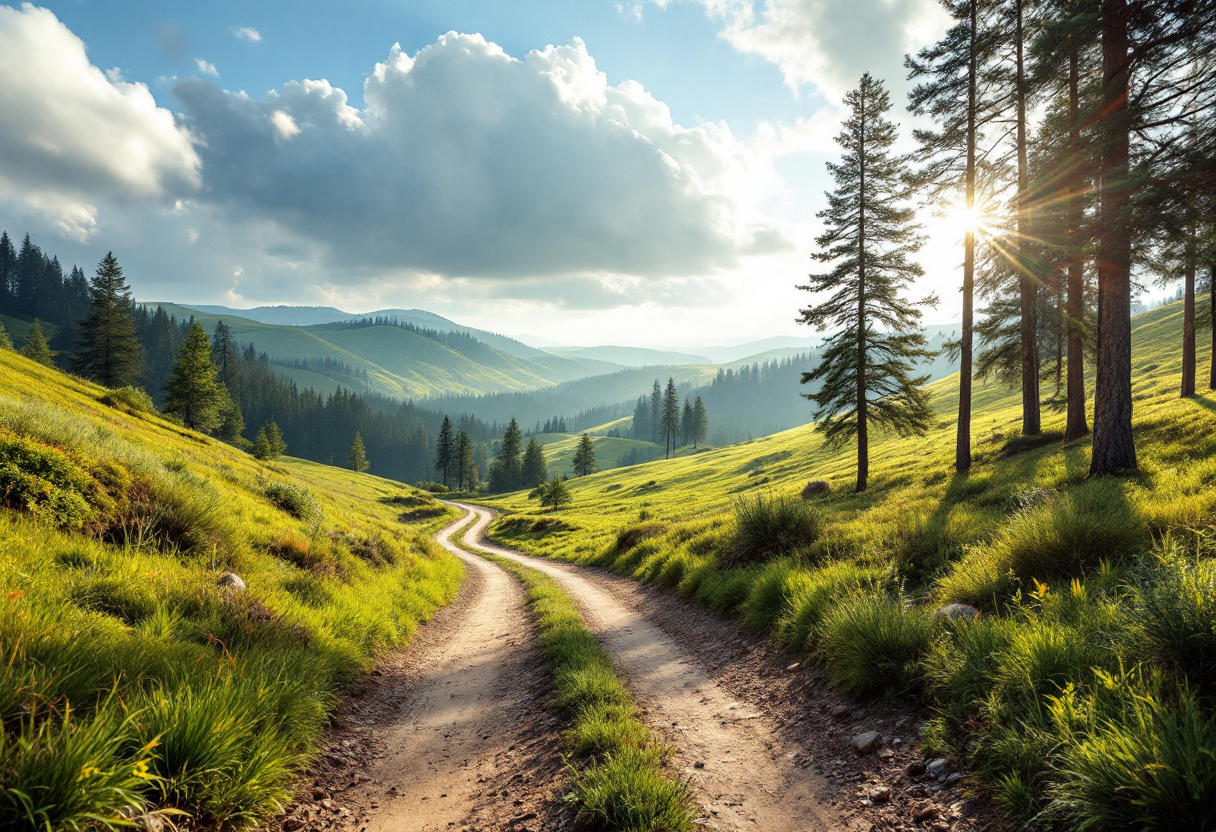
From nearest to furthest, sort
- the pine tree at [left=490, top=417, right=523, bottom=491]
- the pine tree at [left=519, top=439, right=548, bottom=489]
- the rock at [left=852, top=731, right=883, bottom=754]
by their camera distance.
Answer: the rock at [left=852, top=731, right=883, bottom=754] < the pine tree at [left=519, top=439, right=548, bottom=489] < the pine tree at [left=490, top=417, right=523, bottom=491]

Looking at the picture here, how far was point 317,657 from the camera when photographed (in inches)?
251

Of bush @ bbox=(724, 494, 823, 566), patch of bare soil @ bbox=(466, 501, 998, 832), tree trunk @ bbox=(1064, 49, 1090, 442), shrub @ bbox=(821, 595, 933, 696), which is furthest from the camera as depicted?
tree trunk @ bbox=(1064, 49, 1090, 442)

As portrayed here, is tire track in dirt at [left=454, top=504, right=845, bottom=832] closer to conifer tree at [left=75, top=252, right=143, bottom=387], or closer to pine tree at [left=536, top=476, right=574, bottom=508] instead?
pine tree at [left=536, top=476, right=574, bottom=508]

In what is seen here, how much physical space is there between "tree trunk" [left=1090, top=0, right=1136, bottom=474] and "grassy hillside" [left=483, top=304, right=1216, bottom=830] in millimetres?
1013

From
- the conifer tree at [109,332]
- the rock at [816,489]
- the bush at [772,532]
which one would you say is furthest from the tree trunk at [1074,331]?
the conifer tree at [109,332]

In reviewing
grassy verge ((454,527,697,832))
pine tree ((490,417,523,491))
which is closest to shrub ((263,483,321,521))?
grassy verge ((454,527,697,832))

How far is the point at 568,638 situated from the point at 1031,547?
290 inches

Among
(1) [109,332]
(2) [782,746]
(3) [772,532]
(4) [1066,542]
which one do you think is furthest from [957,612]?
(1) [109,332]

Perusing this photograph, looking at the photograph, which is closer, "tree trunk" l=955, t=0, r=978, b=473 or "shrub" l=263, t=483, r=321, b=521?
"shrub" l=263, t=483, r=321, b=521

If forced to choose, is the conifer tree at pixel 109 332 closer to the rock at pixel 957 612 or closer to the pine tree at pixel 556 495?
the pine tree at pixel 556 495

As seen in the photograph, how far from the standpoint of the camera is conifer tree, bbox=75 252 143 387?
6022cm

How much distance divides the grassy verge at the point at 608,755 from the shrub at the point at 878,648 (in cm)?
257

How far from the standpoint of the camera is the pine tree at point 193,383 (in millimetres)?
53969

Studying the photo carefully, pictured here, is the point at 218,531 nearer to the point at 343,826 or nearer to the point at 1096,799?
the point at 343,826
